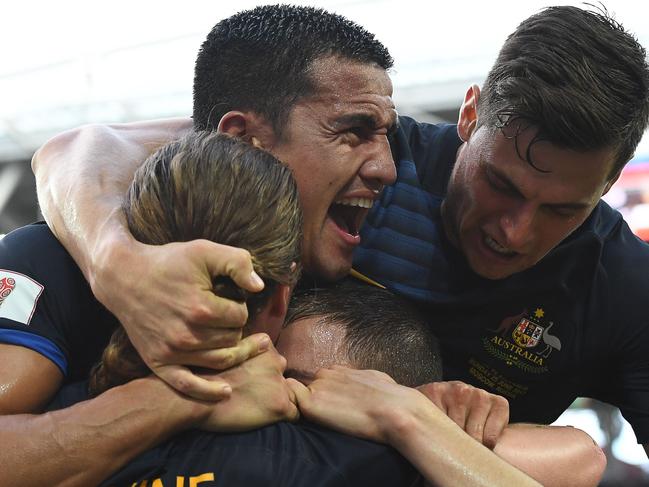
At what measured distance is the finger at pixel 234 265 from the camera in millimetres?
1479

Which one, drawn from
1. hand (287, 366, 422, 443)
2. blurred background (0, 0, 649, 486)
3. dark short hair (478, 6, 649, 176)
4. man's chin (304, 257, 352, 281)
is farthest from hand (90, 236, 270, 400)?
blurred background (0, 0, 649, 486)

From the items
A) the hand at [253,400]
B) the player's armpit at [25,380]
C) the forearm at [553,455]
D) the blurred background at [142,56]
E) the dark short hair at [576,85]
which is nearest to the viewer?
the hand at [253,400]

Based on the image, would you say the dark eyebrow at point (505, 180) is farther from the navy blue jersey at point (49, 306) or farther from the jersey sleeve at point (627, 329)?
the navy blue jersey at point (49, 306)

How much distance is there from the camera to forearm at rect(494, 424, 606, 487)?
1.81 m

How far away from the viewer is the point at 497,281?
2.44 metres

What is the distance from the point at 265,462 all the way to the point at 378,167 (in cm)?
92

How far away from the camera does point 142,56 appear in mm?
7016

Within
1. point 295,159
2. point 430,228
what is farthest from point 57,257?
point 430,228

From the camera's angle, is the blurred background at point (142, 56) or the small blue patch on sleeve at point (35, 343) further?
the blurred background at point (142, 56)

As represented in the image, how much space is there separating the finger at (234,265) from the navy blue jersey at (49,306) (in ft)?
1.76

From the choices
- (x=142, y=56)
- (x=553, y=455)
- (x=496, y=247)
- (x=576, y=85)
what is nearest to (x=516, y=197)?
(x=496, y=247)

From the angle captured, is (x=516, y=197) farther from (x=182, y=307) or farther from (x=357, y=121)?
(x=182, y=307)

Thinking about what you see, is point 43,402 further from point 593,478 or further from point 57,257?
point 593,478

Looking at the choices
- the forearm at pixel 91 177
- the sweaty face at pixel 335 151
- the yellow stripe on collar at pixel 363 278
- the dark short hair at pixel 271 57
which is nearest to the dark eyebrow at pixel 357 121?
the sweaty face at pixel 335 151
